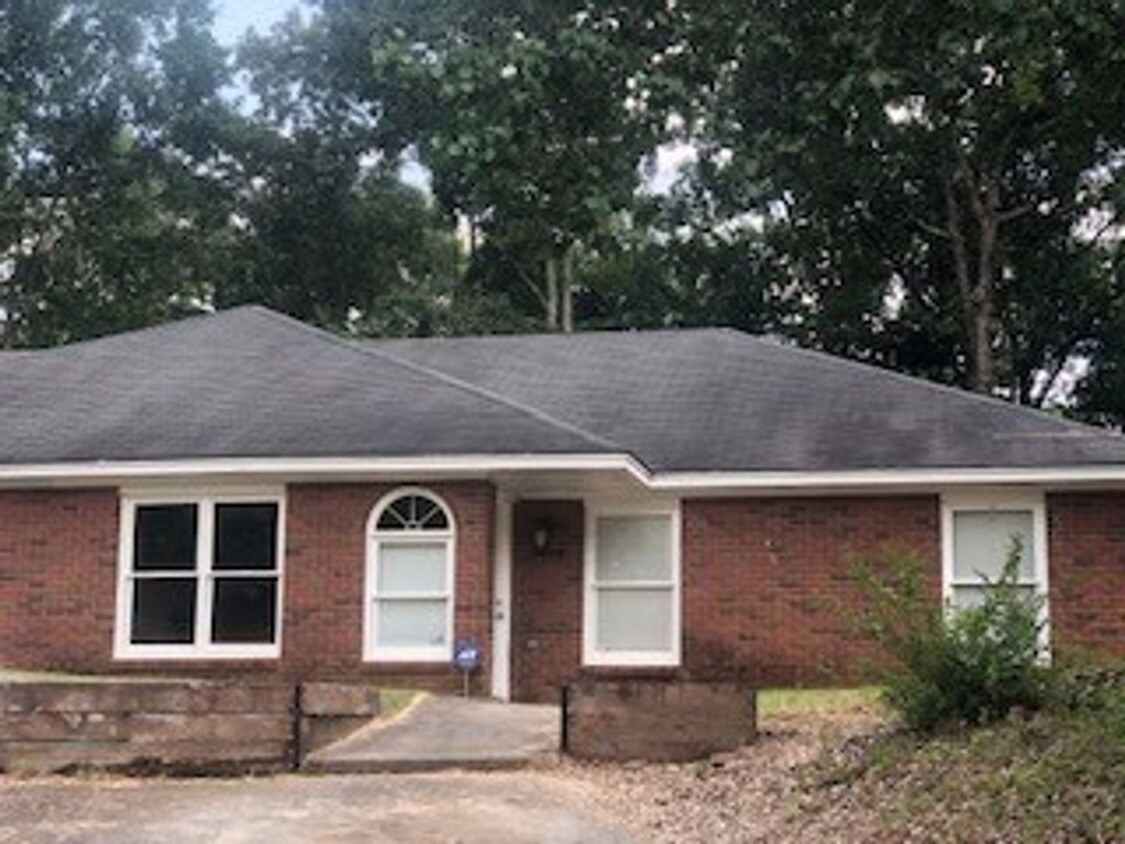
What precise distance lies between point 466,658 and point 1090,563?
6.70 meters

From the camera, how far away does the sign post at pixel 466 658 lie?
607 inches

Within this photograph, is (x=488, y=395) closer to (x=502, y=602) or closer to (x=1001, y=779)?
(x=502, y=602)

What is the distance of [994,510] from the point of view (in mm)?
16578

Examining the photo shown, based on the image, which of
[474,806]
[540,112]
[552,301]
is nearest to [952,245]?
[552,301]

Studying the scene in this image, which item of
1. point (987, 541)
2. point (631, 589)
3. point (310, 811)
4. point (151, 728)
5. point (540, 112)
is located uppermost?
point (540, 112)

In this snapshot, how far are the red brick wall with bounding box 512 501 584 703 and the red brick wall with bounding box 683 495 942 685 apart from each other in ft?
4.39

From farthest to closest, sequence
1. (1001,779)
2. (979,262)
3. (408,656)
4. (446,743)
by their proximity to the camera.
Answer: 1. (979,262)
2. (408,656)
3. (446,743)
4. (1001,779)

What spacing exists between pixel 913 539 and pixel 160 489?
8.17 meters

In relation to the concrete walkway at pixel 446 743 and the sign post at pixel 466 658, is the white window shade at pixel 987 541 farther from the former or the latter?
the concrete walkway at pixel 446 743

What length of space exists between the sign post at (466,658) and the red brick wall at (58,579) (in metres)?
3.82

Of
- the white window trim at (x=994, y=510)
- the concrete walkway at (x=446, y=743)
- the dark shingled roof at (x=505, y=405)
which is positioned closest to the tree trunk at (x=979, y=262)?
the dark shingled roof at (x=505, y=405)

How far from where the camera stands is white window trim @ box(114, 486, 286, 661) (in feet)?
53.2

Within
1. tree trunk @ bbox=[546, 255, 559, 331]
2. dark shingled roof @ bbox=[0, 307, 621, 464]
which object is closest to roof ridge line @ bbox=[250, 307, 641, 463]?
dark shingled roof @ bbox=[0, 307, 621, 464]

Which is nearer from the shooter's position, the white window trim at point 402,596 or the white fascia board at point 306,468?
the white fascia board at point 306,468
